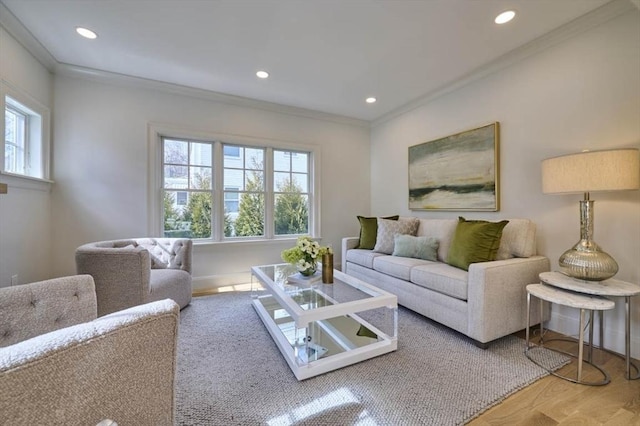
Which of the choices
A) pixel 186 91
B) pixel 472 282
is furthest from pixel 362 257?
pixel 186 91

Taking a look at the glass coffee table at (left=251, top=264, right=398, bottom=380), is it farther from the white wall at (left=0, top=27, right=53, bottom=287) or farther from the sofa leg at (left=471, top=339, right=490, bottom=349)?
the white wall at (left=0, top=27, right=53, bottom=287)

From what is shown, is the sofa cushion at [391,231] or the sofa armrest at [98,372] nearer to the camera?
the sofa armrest at [98,372]

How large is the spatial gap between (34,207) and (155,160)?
1224 millimetres

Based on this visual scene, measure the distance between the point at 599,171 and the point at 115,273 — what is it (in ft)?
11.7

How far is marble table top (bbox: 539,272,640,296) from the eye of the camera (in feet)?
5.47

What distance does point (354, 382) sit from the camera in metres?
1.66

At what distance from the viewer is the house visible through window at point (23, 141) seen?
2449 millimetres

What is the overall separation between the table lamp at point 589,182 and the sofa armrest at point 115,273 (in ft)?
10.7

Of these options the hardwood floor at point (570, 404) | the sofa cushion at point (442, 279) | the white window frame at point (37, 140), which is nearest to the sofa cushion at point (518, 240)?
the sofa cushion at point (442, 279)

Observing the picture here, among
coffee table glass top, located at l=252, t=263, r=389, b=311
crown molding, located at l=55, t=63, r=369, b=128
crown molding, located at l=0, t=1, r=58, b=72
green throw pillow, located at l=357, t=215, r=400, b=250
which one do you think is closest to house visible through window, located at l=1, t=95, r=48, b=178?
crown molding, located at l=0, t=1, r=58, b=72

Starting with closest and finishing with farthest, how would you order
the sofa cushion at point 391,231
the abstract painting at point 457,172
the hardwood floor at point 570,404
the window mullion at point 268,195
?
1. the hardwood floor at point 570,404
2. the abstract painting at point 457,172
3. the sofa cushion at point 391,231
4. the window mullion at point 268,195

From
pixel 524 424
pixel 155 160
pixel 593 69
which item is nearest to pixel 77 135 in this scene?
pixel 155 160

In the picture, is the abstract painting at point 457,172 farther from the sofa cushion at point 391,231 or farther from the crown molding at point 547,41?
the crown molding at point 547,41

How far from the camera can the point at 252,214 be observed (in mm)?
3988
